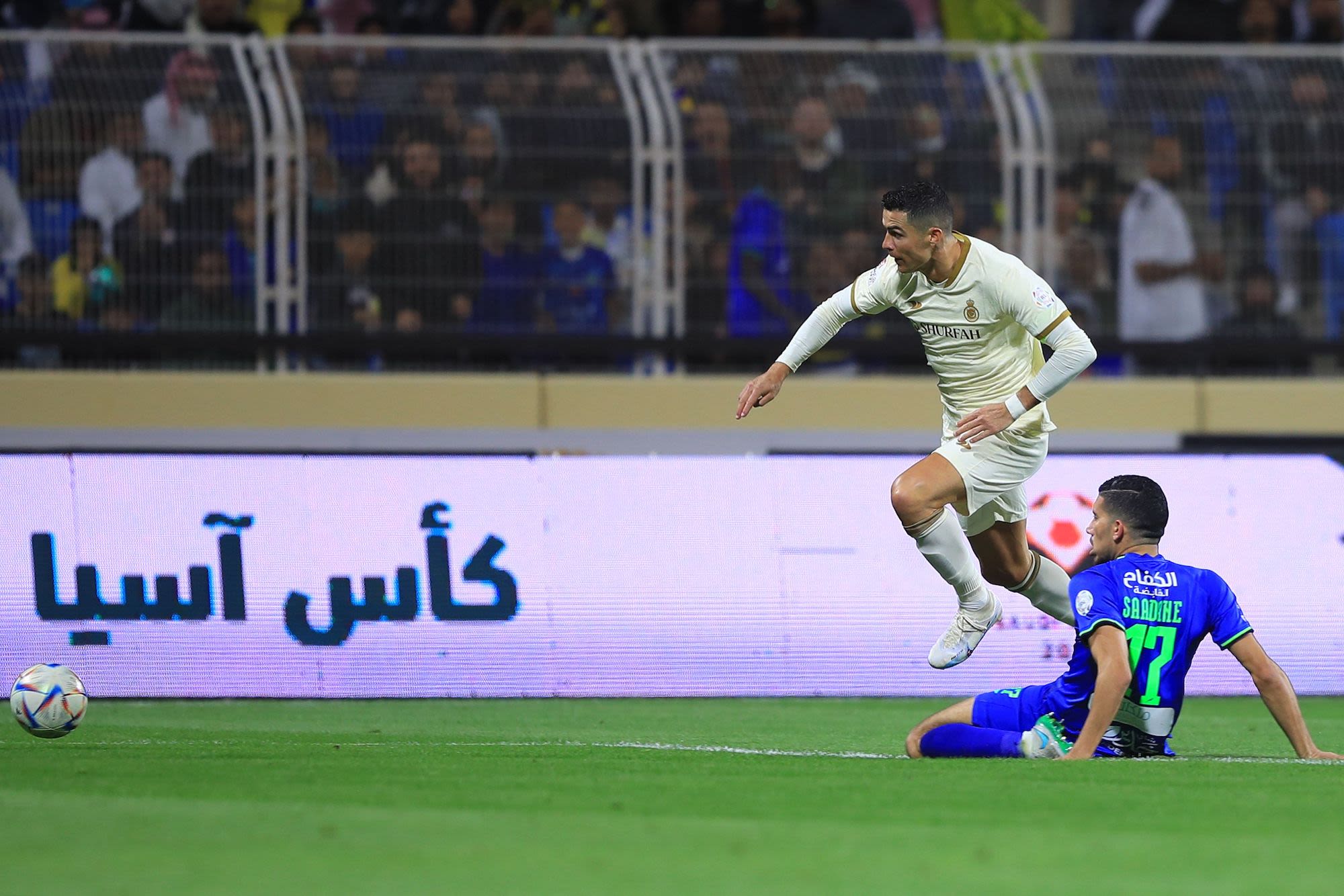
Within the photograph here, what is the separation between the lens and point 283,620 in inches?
440

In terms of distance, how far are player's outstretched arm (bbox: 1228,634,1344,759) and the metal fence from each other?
22.9 ft

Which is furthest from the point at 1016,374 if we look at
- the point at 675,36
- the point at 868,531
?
the point at 675,36

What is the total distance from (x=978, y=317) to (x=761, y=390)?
0.99 metres

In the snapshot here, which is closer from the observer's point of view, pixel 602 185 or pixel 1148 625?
pixel 1148 625

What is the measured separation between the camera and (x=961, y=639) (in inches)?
351

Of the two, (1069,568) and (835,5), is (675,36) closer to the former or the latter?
(835,5)

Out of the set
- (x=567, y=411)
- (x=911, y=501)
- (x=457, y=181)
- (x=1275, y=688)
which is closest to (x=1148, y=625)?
(x=1275, y=688)

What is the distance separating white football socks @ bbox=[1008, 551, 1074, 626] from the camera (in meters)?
9.14

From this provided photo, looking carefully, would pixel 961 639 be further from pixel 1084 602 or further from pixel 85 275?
pixel 85 275

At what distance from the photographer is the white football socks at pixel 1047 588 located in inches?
360

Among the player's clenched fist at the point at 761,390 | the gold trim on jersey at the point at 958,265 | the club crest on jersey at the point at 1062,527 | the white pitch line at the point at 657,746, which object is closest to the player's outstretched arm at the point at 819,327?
the player's clenched fist at the point at 761,390

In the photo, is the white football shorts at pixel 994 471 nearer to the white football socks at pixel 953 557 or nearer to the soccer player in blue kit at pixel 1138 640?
the white football socks at pixel 953 557

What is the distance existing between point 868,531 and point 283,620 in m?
3.37

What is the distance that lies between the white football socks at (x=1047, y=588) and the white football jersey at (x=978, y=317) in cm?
66
